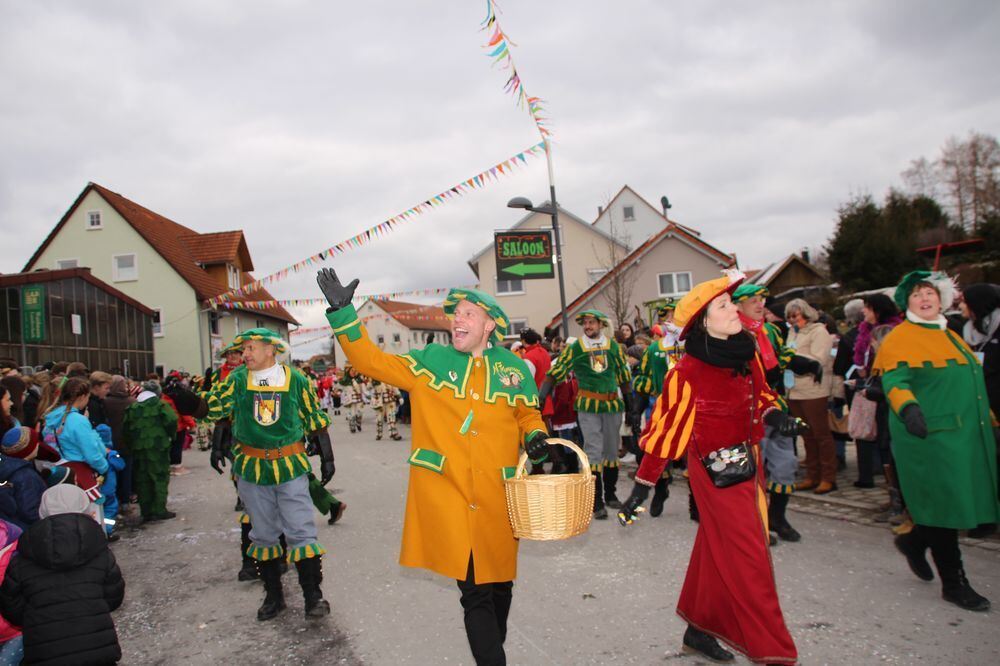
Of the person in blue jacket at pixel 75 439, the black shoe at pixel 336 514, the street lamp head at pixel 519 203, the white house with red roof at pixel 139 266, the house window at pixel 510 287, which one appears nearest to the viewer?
the person in blue jacket at pixel 75 439

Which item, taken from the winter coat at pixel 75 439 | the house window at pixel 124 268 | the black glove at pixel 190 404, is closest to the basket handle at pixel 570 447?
the black glove at pixel 190 404

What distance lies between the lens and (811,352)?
7645 millimetres

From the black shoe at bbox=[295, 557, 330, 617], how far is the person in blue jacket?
2.82 meters

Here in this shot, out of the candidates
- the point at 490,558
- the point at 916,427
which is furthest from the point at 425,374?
the point at 916,427

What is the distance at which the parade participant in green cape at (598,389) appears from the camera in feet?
24.7

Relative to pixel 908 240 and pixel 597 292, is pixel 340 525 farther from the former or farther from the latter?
pixel 908 240

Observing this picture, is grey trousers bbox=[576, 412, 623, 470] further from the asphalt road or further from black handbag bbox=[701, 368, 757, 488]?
black handbag bbox=[701, 368, 757, 488]

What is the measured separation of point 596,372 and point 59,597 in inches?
206

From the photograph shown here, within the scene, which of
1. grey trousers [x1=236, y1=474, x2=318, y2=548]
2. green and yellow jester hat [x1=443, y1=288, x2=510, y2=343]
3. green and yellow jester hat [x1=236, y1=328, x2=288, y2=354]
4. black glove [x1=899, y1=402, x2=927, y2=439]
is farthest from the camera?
green and yellow jester hat [x1=236, y1=328, x2=288, y2=354]

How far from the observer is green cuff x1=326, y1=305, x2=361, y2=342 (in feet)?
11.1

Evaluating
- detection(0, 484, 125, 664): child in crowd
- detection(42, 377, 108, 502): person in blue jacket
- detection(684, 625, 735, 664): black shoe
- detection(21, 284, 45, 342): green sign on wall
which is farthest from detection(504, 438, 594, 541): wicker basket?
detection(21, 284, 45, 342): green sign on wall

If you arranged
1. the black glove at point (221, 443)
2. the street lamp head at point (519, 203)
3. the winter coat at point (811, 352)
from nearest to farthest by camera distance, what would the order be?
the black glove at point (221, 443) < the winter coat at point (811, 352) < the street lamp head at point (519, 203)

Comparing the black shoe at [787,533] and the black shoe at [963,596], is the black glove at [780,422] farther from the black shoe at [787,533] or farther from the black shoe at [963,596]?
the black shoe at [787,533]

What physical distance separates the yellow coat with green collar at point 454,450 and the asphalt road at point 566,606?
1048 mm
